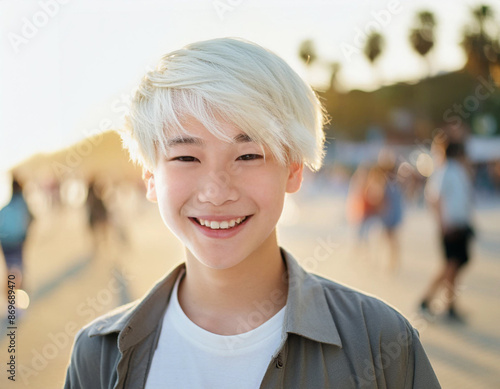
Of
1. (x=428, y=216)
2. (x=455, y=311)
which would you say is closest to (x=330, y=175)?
(x=428, y=216)

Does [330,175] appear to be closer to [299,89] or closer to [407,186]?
[407,186]

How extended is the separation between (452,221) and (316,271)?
3.35m

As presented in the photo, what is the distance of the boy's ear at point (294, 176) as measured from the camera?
6.36 feet

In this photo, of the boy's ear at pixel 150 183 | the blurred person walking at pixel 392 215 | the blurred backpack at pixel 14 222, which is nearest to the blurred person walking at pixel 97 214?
the blurred backpack at pixel 14 222

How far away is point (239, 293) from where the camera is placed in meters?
1.95

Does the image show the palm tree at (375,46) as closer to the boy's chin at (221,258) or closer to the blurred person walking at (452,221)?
the blurred person walking at (452,221)

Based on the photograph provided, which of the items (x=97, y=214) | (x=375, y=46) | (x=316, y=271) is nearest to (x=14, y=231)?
(x=97, y=214)

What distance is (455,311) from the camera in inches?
241

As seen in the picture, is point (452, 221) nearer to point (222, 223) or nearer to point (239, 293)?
point (239, 293)

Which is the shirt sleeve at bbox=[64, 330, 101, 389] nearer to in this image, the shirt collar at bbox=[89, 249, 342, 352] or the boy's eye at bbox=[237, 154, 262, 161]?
the shirt collar at bbox=[89, 249, 342, 352]

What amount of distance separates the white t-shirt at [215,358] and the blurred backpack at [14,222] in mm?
5245

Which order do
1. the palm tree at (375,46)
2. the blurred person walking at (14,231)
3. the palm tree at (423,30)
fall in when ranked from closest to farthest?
1. the blurred person walking at (14,231)
2. the palm tree at (423,30)
3. the palm tree at (375,46)

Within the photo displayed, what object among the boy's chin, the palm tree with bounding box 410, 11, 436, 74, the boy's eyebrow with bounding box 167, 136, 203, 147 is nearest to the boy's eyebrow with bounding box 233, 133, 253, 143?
the boy's eyebrow with bounding box 167, 136, 203, 147

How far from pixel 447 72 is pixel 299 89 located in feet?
194
